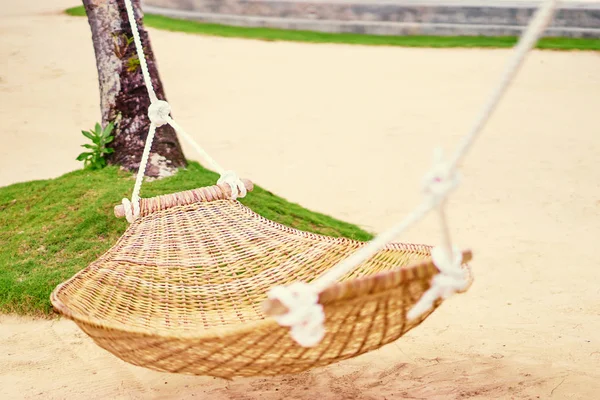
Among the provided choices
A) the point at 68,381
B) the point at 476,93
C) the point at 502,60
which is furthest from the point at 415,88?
the point at 68,381

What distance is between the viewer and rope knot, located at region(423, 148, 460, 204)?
4.61ft

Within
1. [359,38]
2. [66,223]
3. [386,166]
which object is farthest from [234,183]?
[359,38]

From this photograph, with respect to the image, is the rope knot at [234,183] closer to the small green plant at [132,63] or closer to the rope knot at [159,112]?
the rope knot at [159,112]

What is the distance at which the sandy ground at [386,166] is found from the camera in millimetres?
2434

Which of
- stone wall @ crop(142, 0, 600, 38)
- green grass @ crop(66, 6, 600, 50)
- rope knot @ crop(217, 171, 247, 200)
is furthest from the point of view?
stone wall @ crop(142, 0, 600, 38)

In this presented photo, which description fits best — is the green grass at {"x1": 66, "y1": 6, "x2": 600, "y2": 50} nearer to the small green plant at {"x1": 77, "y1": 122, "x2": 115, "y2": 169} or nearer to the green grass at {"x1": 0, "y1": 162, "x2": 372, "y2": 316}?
the green grass at {"x1": 0, "y1": 162, "x2": 372, "y2": 316}

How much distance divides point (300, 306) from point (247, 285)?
959mm

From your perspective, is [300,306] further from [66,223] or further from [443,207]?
[66,223]

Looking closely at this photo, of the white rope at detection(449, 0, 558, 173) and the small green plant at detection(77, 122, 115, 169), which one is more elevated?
the white rope at detection(449, 0, 558, 173)

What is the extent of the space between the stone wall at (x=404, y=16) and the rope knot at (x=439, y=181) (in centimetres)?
722

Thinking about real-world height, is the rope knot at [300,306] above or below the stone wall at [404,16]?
below

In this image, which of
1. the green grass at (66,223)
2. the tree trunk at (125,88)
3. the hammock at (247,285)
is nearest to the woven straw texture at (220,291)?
the hammock at (247,285)

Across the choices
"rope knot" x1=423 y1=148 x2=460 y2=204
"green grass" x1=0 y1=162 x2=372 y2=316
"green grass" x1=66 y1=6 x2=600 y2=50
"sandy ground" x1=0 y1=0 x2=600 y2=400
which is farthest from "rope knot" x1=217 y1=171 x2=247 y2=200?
"green grass" x1=66 y1=6 x2=600 y2=50

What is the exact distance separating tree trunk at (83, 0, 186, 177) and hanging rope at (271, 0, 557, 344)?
227 centimetres
